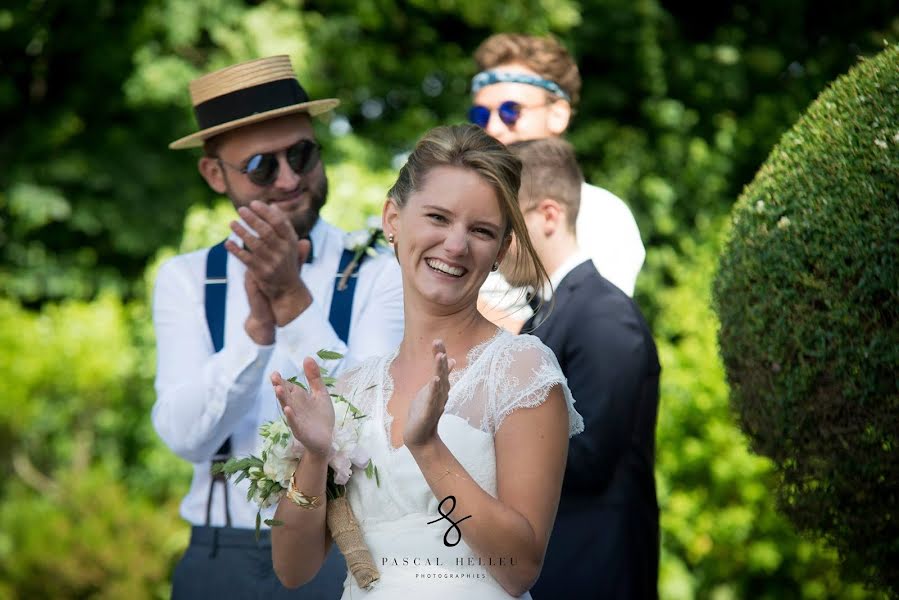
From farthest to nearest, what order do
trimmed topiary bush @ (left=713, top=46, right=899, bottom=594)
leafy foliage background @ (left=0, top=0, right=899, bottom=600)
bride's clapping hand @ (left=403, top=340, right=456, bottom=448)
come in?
leafy foliage background @ (left=0, top=0, right=899, bottom=600), trimmed topiary bush @ (left=713, top=46, right=899, bottom=594), bride's clapping hand @ (left=403, top=340, right=456, bottom=448)

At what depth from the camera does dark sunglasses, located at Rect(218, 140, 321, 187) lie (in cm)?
385

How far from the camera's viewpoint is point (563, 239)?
4.11 metres

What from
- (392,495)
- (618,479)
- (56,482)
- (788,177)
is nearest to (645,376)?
(618,479)

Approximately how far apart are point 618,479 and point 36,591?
589cm

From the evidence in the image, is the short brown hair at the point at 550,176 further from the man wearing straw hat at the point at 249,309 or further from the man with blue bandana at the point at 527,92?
the man wearing straw hat at the point at 249,309

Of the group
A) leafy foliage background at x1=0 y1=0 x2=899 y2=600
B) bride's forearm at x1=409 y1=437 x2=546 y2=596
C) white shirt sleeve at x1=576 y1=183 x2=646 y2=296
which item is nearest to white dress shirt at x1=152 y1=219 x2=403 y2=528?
white shirt sleeve at x1=576 y1=183 x2=646 y2=296

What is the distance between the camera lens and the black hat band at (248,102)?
12.8 feet

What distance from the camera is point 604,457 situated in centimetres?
373

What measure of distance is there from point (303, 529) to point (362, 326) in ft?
3.62

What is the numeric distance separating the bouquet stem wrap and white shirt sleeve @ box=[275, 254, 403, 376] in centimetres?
84

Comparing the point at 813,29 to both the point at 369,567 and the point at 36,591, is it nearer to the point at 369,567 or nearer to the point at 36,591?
the point at 36,591

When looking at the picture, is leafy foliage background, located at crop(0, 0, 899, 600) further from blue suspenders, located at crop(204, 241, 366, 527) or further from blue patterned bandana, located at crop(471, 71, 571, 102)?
blue suspenders, located at crop(204, 241, 366, 527)

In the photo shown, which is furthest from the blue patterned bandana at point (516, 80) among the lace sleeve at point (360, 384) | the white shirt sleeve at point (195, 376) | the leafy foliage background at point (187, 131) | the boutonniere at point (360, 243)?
the leafy foliage background at point (187, 131)

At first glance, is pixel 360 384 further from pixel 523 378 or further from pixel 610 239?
pixel 610 239
